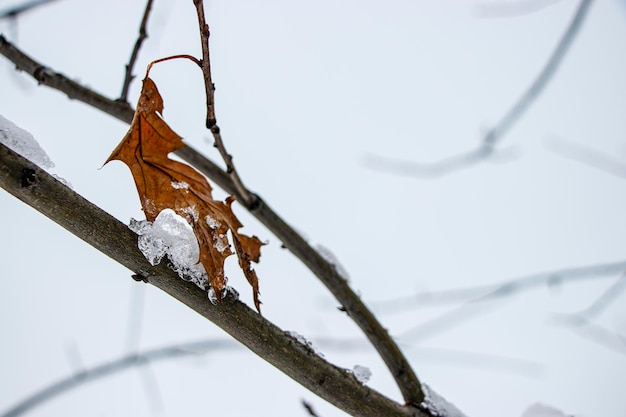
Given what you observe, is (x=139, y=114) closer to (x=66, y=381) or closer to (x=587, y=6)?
(x=587, y=6)

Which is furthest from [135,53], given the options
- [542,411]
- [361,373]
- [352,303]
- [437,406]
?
[542,411]

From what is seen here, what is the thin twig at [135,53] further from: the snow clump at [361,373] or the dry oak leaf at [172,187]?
the snow clump at [361,373]

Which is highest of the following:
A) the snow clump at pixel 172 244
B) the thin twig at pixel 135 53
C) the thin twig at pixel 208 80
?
the thin twig at pixel 135 53

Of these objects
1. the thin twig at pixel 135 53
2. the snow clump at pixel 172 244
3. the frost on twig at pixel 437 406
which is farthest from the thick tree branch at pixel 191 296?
the thin twig at pixel 135 53

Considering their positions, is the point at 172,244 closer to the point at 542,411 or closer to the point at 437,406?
the point at 437,406

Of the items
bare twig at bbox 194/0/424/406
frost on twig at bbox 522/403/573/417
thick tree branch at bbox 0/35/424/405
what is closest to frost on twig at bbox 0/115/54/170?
bare twig at bbox 194/0/424/406

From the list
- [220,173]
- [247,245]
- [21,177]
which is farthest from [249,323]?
[220,173]

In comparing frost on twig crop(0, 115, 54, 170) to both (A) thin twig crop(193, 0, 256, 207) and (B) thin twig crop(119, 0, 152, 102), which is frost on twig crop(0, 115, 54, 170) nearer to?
(A) thin twig crop(193, 0, 256, 207)

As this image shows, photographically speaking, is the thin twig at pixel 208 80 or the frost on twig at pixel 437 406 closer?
the thin twig at pixel 208 80
